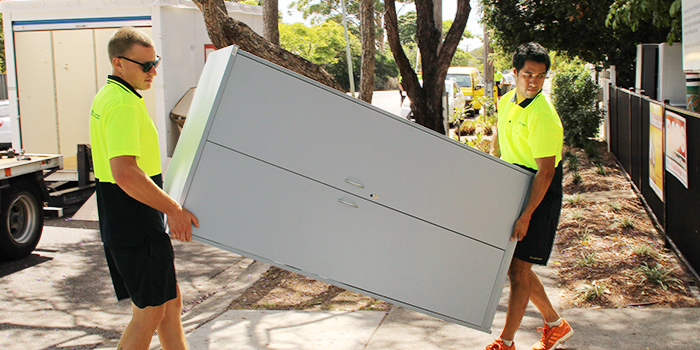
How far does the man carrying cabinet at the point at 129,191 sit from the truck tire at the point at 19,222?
414cm

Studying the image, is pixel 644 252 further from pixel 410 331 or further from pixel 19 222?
pixel 19 222

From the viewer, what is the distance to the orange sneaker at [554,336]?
396 cm

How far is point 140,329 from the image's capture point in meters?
3.34

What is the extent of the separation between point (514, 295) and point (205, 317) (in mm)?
2538

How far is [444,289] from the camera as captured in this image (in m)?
3.60

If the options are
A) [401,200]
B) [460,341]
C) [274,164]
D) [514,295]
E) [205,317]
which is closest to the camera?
[274,164]

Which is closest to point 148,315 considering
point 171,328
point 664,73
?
point 171,328

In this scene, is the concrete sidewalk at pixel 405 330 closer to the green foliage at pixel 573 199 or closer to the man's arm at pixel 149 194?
the man's arm at pixel 149 194

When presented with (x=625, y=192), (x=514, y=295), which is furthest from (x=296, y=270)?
(x=625, y=192)

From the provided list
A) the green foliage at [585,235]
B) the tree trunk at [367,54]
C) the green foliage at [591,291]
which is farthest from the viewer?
the tree trunk at [367,54]

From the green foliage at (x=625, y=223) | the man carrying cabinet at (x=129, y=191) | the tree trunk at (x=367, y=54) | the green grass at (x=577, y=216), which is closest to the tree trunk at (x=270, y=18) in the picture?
the tree trunk at (x=367, y=54)

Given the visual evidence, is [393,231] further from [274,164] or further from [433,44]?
[433,44]

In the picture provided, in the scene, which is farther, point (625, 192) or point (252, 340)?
point (625, 192)

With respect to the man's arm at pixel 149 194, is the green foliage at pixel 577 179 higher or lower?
lower
